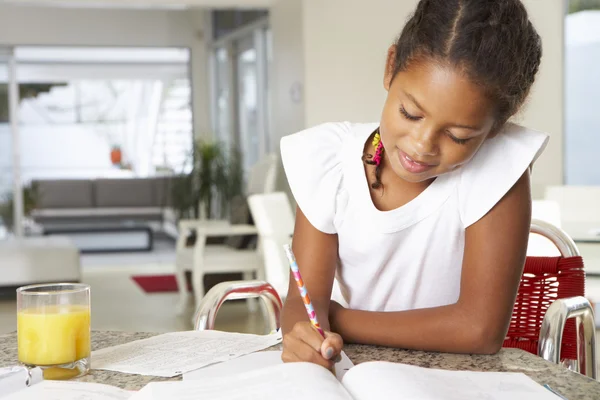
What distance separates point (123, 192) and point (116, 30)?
2065 mm

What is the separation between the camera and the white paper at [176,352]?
94 centimetres

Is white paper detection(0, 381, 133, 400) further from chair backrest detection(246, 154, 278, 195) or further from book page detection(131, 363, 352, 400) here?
chair backrest detection(246, 154, 278, 195)

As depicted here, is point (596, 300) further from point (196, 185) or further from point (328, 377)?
point (196, 185)

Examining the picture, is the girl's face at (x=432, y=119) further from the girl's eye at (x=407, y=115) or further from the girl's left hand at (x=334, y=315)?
the girl's left hand at (x=334, y=315)

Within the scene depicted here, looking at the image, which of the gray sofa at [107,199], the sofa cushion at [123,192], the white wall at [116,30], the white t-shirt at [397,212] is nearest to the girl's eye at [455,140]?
the white t-shirt at [397,212]

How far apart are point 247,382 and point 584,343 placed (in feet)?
2.00

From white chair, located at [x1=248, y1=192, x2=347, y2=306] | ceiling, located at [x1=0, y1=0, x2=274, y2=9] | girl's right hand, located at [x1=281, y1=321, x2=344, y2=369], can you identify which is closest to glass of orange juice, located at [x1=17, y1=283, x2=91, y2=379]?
girl's right hand, located at [x1=281, y1=321, x2=344, y2=369]

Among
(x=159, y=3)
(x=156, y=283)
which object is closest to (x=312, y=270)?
(x=159, y=3)

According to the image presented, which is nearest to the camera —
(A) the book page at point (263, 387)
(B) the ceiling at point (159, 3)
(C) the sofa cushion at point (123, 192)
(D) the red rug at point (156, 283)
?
(A) the book page at point (263, 387)

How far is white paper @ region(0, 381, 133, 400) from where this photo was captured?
0.82 m

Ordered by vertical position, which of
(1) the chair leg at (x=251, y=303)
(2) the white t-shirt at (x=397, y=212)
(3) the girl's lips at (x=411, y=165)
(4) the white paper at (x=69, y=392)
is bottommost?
(1) the chair leg at (x=251, y=303)

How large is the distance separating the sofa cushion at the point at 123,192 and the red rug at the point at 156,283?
287cm

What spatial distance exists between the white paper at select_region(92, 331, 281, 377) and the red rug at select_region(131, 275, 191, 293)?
16.7ft

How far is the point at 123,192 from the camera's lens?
9.84 meters
